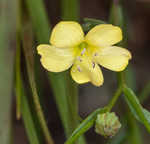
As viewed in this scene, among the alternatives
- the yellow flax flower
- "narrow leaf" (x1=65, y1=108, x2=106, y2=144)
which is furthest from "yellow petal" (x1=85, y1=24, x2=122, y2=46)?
"narrow leaf" (x1=65, y1=108, x2=106, y2=144)

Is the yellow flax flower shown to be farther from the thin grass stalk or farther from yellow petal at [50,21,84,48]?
the thin grass stalk

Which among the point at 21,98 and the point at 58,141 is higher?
the point at 21,98

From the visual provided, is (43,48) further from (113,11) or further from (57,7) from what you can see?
(57,7)

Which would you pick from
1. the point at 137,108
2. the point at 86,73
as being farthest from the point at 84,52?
the point at 137,108

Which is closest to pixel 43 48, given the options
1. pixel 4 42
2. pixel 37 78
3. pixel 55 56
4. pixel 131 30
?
pixel 55 56

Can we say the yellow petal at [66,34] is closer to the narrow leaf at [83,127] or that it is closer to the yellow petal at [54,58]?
the yellow petal at [54,58]

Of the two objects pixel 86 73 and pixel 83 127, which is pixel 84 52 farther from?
pixel 83 127

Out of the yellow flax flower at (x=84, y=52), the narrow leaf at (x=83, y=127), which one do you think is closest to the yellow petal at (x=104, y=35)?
the yellow flax flower at (x=84, y=52)
